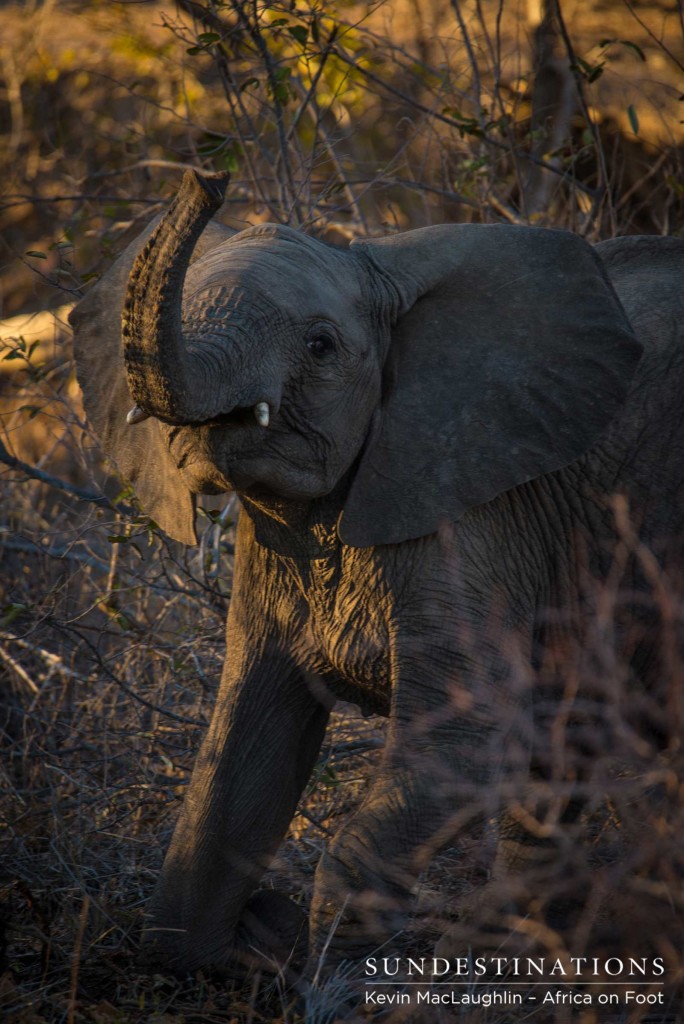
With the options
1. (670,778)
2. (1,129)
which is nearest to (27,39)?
(1,129)

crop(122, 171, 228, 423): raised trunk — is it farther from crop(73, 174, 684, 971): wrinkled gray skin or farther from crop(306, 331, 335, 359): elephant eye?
crop(306, 331, 335, 359): elephant eye

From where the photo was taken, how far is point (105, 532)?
5.87 m

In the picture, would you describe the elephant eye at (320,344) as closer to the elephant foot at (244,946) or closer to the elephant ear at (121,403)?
the elephant ear at (121,403)

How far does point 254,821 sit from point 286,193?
2368mm

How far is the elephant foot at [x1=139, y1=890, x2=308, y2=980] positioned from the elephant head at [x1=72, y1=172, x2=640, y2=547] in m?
1.08

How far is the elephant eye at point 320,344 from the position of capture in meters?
2.93

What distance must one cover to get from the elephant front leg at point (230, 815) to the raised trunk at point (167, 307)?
1.05 m

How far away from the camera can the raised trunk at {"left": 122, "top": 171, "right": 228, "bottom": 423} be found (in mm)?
2479

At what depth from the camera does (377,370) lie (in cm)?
318

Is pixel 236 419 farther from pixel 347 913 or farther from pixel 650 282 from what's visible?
pixel 650 282

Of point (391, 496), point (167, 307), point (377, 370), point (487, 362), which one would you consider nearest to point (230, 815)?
point (391, 496)

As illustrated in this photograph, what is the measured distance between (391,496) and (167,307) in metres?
0.86

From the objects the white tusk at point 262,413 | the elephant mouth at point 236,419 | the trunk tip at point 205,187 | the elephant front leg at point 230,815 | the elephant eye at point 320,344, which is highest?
the trunk tip at point 205,187

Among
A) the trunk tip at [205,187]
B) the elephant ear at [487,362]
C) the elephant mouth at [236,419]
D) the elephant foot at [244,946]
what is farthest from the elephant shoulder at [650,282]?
the elephant foot at [244,946]
